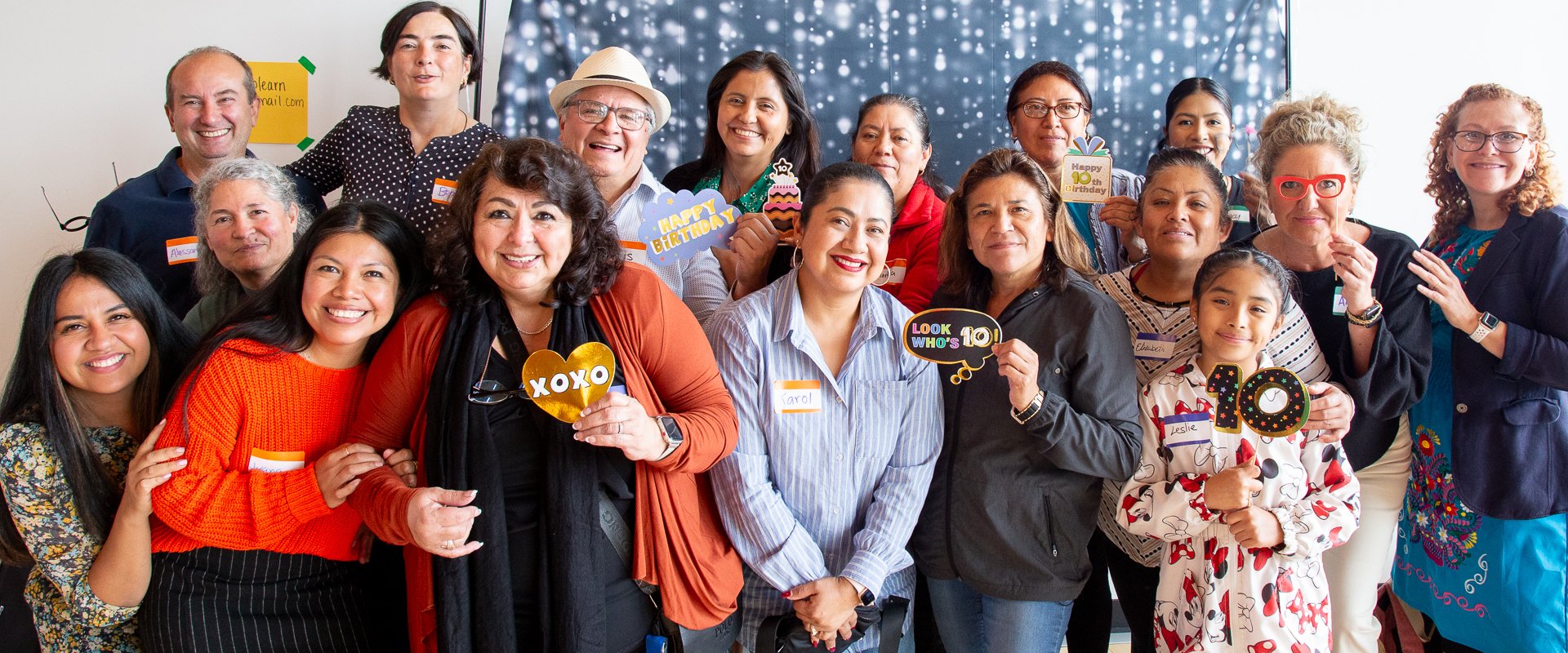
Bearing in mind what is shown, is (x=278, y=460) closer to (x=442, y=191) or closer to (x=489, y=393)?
(x=489, y=393)

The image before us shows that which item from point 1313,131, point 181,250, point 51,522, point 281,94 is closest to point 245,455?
point 51,522

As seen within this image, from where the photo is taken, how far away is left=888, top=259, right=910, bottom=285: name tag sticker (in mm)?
2580

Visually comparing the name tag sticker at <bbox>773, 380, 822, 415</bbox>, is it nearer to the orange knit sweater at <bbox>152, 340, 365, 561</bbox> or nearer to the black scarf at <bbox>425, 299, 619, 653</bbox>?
the black scarf at <bbox>425, 299, 619, 653</bbox>

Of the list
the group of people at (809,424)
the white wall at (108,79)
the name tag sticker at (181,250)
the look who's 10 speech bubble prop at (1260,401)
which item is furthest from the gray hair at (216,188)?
the look who's 10 speech bubble prop at (1260,401)

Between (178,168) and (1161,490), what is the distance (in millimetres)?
3212

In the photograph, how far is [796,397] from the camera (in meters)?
1.99

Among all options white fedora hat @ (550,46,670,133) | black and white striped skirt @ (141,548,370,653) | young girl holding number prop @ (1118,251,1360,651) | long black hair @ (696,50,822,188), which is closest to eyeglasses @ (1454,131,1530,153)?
young girl holding number prop @ (1118,251,1360,651)

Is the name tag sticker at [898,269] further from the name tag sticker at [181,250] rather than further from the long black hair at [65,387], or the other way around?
the name tag sticker at [181,250]

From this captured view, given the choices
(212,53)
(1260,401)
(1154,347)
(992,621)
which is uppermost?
(212,53)

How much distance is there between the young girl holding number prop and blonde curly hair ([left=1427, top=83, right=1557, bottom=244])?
78 centimetres

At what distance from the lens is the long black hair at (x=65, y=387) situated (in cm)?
→ 193

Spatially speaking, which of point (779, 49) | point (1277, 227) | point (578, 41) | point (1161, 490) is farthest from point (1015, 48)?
point (1161, 490)

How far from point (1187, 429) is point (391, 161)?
8.26 ft

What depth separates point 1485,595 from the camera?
7.59ft
